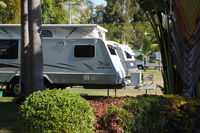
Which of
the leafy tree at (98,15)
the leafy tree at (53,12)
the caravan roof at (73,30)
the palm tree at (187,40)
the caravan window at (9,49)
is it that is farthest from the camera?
the leafy tree at (98,15)

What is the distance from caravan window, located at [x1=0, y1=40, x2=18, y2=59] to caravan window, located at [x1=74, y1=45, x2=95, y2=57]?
2545 mm

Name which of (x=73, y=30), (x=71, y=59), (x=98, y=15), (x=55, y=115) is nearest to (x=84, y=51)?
(x=71, y=59)

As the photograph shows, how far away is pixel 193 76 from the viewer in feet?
24.5

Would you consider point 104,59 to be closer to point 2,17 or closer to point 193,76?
point 193,76

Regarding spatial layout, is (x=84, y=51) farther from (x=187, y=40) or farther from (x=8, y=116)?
(x=187, y=40)

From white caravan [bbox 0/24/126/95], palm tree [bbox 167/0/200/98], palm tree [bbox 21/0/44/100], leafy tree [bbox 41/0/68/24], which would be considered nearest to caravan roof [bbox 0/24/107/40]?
→ white caravan [bbox 0/24/126/95]

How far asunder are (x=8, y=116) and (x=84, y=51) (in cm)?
546

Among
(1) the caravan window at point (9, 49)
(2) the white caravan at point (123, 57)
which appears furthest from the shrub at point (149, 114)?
(1) the caravan window at point (9, 49)

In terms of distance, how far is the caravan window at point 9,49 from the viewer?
49.3 ft

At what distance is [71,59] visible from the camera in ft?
47.9

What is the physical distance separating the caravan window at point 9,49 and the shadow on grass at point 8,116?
3061 millimetres

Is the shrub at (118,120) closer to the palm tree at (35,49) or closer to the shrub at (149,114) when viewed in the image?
the shrub at (149,114)

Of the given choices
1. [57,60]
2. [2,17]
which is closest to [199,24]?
[57,60]

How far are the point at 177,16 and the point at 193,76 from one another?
127 cm
